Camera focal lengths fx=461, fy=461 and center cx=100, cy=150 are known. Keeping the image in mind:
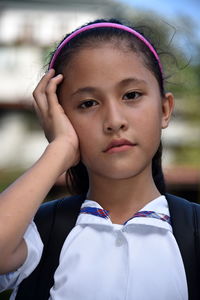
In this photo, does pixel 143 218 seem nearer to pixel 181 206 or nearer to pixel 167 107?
pixel 181 206

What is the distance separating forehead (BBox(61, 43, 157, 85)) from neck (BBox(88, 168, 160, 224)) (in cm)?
50

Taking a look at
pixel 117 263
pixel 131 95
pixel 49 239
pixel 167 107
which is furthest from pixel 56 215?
pixel 167 107

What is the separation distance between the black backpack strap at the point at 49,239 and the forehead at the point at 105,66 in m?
0.62

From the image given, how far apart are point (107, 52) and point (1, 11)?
80.6 ft

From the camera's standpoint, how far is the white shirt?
1957 millimetres

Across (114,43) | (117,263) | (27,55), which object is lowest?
(27,55)

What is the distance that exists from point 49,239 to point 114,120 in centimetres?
64

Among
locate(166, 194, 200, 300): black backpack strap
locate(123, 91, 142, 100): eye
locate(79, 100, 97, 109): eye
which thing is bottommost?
locate(166, 194, 200, 300): black backpack strap

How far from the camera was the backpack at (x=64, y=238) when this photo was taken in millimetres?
1973

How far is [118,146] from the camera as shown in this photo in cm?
207

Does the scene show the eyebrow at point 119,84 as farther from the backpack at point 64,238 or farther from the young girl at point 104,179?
the backpack at point 64,238

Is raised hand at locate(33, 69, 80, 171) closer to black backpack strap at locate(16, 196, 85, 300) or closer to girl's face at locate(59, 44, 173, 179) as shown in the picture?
girl's face at locate(59, 44, 173, 179)

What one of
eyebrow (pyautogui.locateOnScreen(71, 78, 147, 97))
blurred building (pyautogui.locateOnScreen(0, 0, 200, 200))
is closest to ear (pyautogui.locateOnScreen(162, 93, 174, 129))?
eyebrow (pyautogui.locateOnScreen(71, 78, 147, 97))

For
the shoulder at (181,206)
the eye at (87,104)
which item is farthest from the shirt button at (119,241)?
the eye at (87,104)
